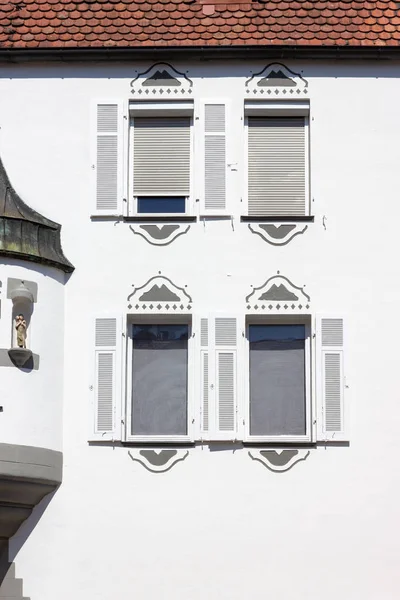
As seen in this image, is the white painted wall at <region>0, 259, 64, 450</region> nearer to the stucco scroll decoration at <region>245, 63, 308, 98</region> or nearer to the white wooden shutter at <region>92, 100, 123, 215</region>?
the white wooden shutter at <region>92, 100, 123, 215</region>

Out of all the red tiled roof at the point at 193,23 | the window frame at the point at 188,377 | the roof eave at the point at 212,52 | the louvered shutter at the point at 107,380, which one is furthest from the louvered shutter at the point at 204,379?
the red tiled roof at the point at 193,23

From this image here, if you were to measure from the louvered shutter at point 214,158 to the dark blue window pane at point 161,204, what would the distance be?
0.46m

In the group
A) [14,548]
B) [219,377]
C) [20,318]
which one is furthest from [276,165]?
[14,548]

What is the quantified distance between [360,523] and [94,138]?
6123mm

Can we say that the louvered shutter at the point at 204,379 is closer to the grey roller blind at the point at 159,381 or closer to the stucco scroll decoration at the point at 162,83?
the grey roller blind at the point at 159,381

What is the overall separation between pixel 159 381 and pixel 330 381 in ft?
7.27

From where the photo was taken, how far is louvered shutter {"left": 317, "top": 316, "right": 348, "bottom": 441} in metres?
21.8

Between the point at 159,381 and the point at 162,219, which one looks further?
the point at 162,219

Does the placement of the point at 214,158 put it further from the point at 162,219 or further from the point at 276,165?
the point at 162,219

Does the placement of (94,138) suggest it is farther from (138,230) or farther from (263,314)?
(263,314)

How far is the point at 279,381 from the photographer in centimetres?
2233

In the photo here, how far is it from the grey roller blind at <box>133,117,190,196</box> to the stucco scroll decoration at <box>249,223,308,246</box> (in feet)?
3.79

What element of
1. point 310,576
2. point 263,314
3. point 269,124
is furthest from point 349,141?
point 310,576

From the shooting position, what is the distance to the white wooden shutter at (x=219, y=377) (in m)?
21.8
